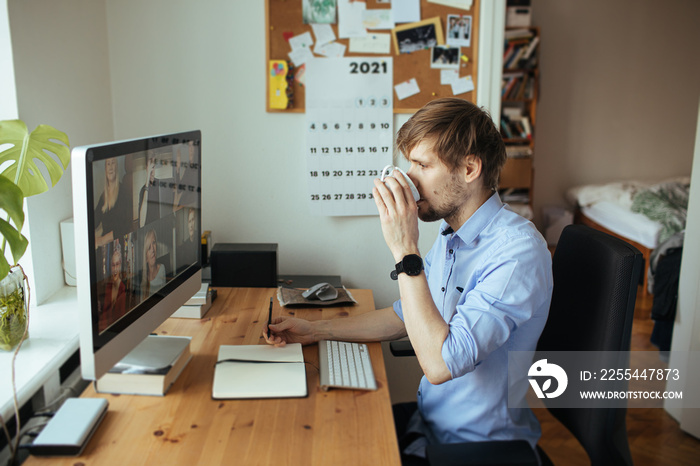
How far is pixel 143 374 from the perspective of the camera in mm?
1223

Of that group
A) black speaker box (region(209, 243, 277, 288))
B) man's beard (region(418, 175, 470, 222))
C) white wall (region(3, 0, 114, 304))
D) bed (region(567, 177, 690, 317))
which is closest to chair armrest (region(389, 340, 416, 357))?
man's beard (region(418, 175, 470, 222))

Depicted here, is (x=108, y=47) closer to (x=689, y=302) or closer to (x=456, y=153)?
(x=456, y=153)

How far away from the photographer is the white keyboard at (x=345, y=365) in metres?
1.29

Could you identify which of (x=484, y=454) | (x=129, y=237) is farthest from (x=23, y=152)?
(x=484, y=454)

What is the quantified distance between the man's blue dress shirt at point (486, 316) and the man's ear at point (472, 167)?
0.08m

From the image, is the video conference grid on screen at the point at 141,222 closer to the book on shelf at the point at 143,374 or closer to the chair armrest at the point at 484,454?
the book on shelf at the point at 143,374

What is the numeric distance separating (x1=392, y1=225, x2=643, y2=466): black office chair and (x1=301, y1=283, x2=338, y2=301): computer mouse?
0.77m

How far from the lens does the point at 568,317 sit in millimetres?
1388

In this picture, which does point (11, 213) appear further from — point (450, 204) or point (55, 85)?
point (450, 204)

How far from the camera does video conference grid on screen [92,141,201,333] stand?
1.07 metres

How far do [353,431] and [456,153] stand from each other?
69cm

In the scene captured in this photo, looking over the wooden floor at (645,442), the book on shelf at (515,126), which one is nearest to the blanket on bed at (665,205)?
the book on shelf at (515,126)

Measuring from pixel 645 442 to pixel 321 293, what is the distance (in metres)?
1.59

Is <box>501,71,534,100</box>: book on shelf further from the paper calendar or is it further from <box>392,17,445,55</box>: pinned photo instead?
the paper calendar
